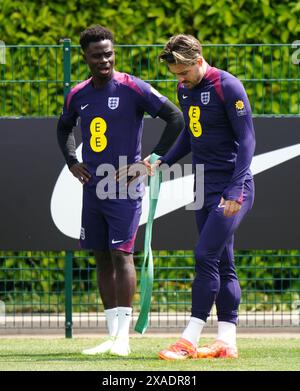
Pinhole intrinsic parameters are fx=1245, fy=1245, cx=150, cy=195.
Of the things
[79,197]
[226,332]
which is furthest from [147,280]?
[79,197]

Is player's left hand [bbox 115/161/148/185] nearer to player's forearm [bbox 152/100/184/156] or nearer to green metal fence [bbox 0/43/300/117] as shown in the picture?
player's forearm [bbox 152/100/184/156]

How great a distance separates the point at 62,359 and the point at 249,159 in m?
1.73

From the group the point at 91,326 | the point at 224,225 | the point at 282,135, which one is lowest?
the point at 91,326

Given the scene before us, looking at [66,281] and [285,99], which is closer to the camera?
[66,281]

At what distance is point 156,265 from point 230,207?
11.3 feet

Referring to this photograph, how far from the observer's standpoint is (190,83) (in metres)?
7.39

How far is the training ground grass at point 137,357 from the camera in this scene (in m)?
7.10

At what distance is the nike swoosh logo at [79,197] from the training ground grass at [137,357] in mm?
907

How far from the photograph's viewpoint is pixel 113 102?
7.89 m

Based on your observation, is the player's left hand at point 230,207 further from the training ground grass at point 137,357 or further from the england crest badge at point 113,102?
the england crest badge at point 113,102

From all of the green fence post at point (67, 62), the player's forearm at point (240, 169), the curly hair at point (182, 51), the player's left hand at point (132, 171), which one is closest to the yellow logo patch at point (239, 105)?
the player's forearm at point (240, 169)
